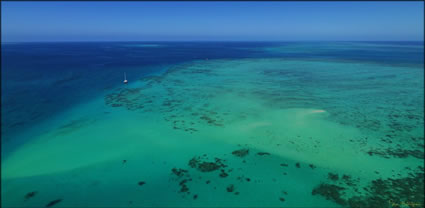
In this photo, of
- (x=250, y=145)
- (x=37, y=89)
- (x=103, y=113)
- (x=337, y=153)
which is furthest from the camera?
(x=37, y=89)

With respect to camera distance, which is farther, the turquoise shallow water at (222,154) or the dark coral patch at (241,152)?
the dark coral patch at (241,152)

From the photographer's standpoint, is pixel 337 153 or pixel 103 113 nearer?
pixel 337 153

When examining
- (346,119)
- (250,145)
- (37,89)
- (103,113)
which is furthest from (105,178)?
(37,89)

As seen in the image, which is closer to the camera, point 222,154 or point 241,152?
point 222,154

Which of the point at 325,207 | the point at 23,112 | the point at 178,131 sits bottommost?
the point at 325,207

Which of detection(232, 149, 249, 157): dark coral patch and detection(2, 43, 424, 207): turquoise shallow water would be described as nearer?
detection(2, 43, 424, 207): turquoise shallow water

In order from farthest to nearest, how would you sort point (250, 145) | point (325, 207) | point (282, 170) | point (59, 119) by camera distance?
point (59, 119) → point (250, 145) → point (282, 170) → point (325, 207)

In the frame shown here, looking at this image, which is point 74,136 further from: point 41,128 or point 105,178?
point 105,178

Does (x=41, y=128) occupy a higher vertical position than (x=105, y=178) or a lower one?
higher
